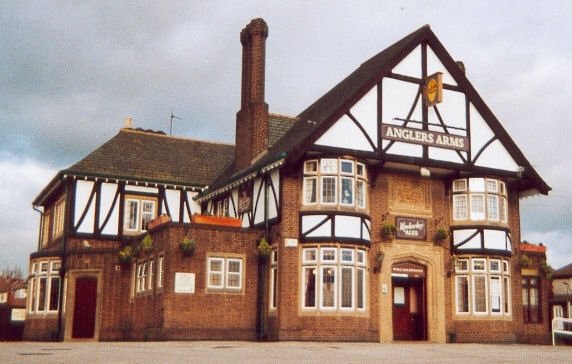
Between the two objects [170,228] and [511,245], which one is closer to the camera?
[170,228]

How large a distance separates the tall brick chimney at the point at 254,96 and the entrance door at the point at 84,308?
798cm

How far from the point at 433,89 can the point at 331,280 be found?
809 cm

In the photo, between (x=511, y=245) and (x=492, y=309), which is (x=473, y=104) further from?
(x=492, y=309)

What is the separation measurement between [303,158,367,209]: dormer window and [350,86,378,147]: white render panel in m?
1.42

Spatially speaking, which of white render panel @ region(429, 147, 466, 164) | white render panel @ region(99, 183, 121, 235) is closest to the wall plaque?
white render panel @ region(99, 183, 121, 235)

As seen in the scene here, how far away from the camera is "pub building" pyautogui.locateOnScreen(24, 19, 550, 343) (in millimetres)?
27641

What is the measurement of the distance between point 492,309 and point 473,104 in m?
7.81

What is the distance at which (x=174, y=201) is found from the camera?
35.8 m

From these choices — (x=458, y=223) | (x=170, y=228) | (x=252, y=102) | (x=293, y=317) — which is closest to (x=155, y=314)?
(x=170, y=228)

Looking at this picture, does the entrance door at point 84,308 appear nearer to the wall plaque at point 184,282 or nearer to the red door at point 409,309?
the wall plaque at point 184,282

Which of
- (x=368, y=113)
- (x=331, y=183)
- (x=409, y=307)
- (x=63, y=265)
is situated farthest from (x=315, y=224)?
(x=63, y=265)

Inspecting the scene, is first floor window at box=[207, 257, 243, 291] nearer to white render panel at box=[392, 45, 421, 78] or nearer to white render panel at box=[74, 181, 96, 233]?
white render panel at box=[74, 181, 96, 233]

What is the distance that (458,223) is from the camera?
30.2 metres

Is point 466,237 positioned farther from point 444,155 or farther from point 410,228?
point 444,155
